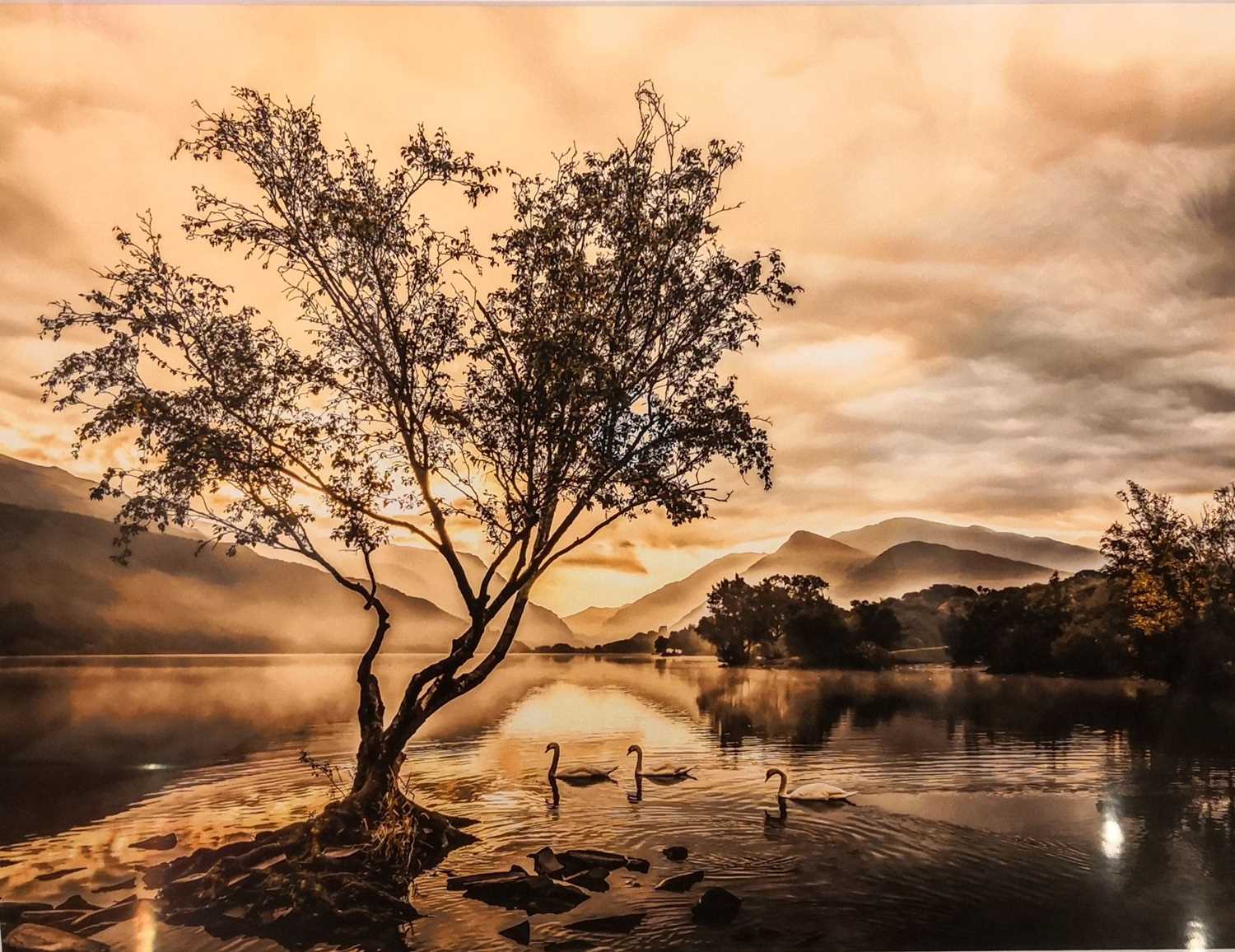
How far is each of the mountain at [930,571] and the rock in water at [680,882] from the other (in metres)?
2.46

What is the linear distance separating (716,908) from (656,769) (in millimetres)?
1307

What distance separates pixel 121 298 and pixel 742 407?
171 inches

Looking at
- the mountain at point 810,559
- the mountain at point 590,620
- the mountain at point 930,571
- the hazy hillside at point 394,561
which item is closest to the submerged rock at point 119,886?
the hazy hillside at point 394,561

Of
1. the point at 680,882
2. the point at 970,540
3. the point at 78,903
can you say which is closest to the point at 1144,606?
the point at 970,540

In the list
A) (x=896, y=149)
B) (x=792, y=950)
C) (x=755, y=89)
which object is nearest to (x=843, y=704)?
(x=792, y=950)

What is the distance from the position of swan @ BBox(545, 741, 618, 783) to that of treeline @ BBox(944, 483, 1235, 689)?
2.92m

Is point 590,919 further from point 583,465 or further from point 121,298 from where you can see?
point 121,298

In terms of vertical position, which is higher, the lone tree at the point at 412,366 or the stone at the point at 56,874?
the lone tree at the point at 412,366

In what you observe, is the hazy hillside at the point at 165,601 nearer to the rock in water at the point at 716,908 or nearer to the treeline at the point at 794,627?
the treeline at the point at 794,627

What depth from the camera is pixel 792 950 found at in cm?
550

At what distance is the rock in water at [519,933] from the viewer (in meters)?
5.26

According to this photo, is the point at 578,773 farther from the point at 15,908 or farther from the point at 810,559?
the point at 15,908

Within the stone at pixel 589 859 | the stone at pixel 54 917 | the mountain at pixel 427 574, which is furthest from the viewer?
the mountain at pixel 427 574

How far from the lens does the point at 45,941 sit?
17.2ft
